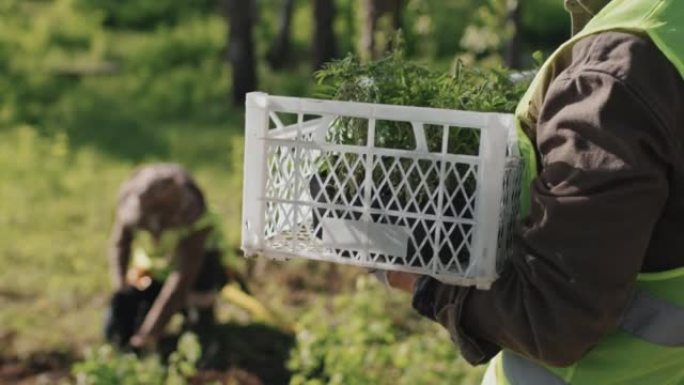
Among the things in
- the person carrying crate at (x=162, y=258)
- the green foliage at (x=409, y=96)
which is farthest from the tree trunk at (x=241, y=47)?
the green foliage at (x=409, y=96)

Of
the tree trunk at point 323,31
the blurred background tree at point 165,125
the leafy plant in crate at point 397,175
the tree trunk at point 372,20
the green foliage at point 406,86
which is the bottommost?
the blurred background tree at point 165,125

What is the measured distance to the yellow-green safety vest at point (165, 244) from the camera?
5500 millimetres

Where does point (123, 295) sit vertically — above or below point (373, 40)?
below

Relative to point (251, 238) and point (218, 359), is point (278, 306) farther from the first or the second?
point (251, 238)

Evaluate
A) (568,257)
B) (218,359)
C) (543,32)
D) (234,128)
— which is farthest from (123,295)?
(543,32)

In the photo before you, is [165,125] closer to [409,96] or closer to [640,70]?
[409,96]

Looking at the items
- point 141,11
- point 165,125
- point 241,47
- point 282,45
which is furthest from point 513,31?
point 141,11

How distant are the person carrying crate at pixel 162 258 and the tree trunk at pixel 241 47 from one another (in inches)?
247

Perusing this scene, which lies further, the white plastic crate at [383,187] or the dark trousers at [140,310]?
the dark trousers at [140,310]

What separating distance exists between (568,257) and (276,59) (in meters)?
13.1

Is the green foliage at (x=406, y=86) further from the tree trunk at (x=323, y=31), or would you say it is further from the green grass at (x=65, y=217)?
the tree trunk at (x=323, y=31)

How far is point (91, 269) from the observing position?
23.1 feet

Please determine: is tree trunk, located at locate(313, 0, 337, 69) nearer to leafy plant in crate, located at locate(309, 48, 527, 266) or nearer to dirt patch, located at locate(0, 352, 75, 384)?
dirt patch, located at locate(0, 352, 75, 384)

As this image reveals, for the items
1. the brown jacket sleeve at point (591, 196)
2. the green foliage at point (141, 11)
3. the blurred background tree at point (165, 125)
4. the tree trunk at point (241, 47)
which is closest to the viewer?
the brown jacket sleeve at point (591, 196)
